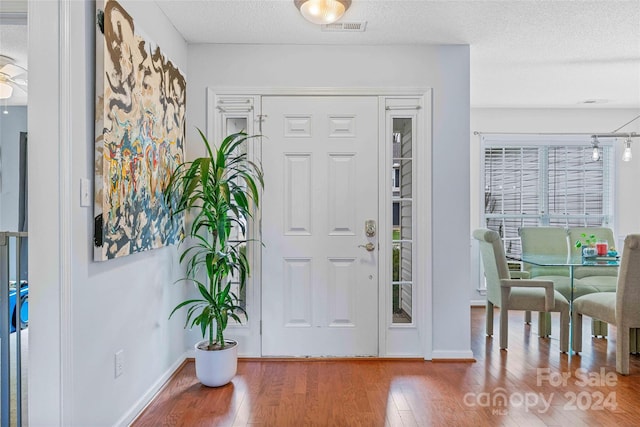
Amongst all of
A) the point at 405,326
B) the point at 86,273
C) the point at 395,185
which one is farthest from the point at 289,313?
the point at 86,273

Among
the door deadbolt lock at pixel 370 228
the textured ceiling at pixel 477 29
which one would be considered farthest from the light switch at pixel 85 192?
the door deadbolt lock at pixel 370 228

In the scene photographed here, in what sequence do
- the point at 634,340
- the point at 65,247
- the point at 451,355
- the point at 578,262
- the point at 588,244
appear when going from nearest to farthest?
1. the point at 65,247
2. the point at 451,355
3. the point at 634,340
4. the point at 578,262
5. the point at 588,244

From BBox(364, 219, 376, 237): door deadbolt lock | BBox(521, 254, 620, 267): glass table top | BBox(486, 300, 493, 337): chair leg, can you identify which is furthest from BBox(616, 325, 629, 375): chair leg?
BBox(364, 219, 376, 237): door deadbolt lock

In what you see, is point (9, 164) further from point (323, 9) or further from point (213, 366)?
point (323, 9)

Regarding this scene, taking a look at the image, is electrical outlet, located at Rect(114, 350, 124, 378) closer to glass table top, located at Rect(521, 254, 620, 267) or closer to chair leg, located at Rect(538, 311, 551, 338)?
glass table top, located at Rect(521, 254, 620, 267)

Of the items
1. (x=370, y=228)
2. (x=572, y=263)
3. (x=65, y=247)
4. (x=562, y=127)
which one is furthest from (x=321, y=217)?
(x=562, y=127)

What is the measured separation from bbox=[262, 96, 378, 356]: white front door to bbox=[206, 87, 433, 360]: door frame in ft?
0.18

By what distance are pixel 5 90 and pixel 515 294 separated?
4269 mm

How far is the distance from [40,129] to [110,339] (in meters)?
1.07

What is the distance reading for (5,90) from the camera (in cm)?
303

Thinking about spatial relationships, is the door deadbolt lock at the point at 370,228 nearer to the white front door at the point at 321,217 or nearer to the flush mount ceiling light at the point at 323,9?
the white front door at the point at 321,217

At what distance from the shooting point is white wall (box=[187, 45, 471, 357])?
3.38m

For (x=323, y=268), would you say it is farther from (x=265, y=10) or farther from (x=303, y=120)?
(x=265, y=10)

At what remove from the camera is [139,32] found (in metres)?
2.40
